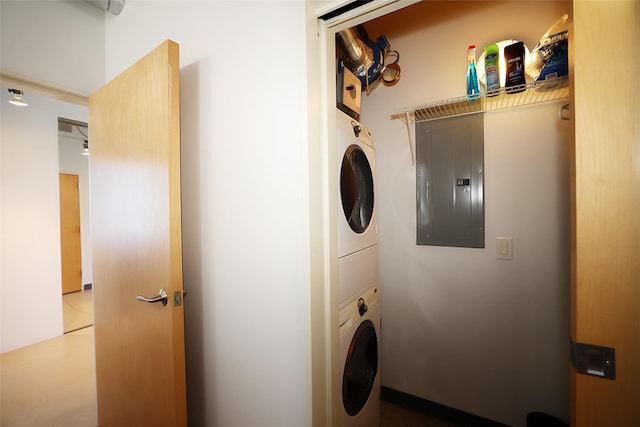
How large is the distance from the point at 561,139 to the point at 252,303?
1.84m

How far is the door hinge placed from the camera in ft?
2.03

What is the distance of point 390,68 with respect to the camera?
1799mm

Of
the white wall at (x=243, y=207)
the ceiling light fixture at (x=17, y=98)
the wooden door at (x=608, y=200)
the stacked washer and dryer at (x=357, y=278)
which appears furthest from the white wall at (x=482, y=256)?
the ceiling light fixture at (x=17, y=98)

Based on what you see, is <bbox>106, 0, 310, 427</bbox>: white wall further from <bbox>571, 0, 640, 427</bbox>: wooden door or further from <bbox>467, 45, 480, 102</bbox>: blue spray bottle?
<bbox>467, 45, 480, 102</bbox>: blue spray bottle

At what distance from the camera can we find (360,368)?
50.4 inches

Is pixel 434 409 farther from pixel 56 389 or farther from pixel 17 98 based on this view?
pixel 17 98

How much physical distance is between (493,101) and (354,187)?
1.08 metres

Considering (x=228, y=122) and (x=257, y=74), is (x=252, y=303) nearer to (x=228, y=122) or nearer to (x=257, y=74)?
(x=228, y=122)

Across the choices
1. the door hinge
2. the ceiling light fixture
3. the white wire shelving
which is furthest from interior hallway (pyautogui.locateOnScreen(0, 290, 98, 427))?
the white wire shelving

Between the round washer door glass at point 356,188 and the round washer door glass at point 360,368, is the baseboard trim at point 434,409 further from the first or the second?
the round washer door glass at point 356,188

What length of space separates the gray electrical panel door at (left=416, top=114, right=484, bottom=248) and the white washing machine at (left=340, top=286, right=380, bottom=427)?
0.65 metres

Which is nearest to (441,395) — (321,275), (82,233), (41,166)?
(321,275)

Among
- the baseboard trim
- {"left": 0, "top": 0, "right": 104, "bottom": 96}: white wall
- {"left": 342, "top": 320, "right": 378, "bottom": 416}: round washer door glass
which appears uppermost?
{"left": 0, "top": 0, "right": 104, "bottom": 96}: white wall

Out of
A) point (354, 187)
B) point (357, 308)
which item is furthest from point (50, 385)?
point (354, 187)
